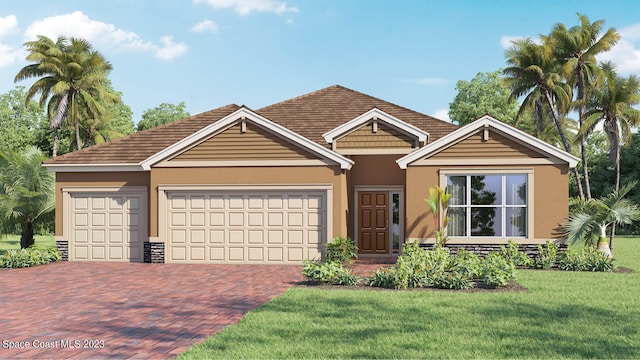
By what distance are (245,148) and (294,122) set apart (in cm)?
485

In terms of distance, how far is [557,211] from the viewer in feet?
54.0

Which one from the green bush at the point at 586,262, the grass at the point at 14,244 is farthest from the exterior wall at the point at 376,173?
the grass at the point at 14,244

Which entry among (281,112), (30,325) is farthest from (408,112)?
(30,325)

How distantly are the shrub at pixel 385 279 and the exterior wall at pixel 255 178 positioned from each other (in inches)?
180

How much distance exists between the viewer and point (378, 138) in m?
18.6

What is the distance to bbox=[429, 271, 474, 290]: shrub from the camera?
11867 millimetres

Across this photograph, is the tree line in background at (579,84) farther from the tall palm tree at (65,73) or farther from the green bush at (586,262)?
the tall palm tree at (65,73)

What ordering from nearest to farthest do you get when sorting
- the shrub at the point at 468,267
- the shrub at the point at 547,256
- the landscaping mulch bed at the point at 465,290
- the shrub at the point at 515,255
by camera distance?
the landscaping mulch bed at the point at 465,290 → the shrub at the point at 468,267 → the shrub at the point at 547,256 → the shrub at the point at 515,255

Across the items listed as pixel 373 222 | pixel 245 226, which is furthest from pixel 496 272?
pixel 245 226

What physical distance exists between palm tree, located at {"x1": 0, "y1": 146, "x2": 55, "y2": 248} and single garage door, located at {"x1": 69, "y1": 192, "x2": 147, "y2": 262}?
1885 millimetres

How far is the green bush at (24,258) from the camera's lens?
1658 cm

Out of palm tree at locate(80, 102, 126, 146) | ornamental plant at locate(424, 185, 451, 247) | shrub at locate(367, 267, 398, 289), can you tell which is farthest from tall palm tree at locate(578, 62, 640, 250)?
palm tree at locate(80, 102, 126, 146)

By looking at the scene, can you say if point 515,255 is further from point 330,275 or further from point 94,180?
point 94,180

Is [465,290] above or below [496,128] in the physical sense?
below
